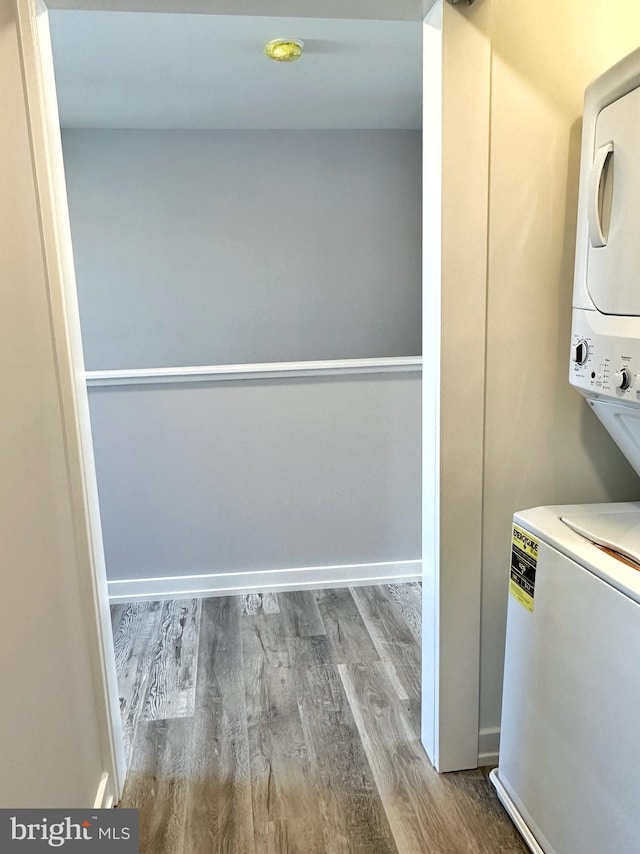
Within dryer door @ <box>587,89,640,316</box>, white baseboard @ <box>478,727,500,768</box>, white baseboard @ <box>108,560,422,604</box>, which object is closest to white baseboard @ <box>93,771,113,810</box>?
white baseboard @ <box>478,727,500,768</box>

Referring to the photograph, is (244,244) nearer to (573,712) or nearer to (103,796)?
(103,796)

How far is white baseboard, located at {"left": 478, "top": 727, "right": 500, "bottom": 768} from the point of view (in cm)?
174

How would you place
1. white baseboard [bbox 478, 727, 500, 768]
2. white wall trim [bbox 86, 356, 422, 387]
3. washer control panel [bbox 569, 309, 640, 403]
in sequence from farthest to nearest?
1. white wall trim [bbox 86, 356, 422, 387]
2. white baseboard [bbox 478, 727, 500, 768]
3. washer control panel [bbox 569, 309, 640, 403]

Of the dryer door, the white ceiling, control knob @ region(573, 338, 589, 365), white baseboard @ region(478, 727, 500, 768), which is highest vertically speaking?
the white ceiling

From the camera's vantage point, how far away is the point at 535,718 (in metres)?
1.40

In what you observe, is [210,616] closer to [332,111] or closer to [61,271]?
[61,271]

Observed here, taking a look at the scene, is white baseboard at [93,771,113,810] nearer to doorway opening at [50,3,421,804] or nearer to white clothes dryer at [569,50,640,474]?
doorway opening at [50,3,421,804]

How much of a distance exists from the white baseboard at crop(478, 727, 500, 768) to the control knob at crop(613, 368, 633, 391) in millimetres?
1083

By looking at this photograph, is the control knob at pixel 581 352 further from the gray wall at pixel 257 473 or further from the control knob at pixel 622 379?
the gray wall at pixel 257 473

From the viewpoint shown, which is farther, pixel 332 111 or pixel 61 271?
pixel 332 111

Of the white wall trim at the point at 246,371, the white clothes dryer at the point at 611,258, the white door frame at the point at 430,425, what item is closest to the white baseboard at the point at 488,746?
the white door frame at the point at 430,425

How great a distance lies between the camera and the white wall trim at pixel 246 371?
2.65 metres

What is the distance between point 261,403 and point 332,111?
64.2 inches

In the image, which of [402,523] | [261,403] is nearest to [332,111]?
[261,403]
